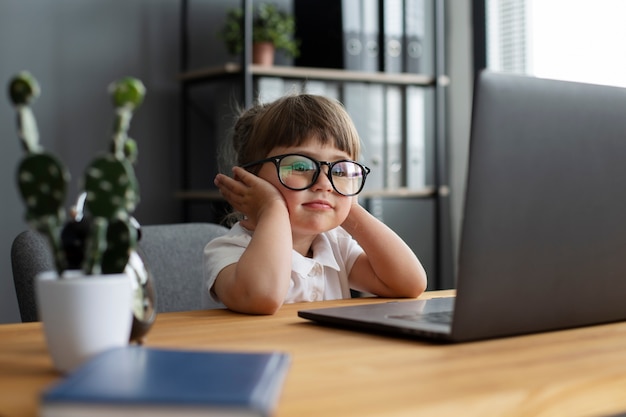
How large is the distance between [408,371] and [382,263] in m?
0.69

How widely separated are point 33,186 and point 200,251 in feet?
3.12

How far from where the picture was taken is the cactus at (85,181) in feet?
1.99

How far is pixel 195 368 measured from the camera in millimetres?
568

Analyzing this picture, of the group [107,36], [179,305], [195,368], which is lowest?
[179,305]

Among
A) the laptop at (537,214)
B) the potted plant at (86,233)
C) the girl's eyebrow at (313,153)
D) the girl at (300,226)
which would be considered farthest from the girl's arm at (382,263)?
the potted plant at (86,233)

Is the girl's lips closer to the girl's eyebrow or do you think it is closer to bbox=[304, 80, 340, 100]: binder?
the girl's eyebrow

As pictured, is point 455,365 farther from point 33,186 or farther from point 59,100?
point 59,100

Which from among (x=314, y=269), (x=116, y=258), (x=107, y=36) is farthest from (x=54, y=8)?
(x=116, y=258)

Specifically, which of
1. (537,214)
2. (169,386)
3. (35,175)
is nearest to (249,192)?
(537,214)

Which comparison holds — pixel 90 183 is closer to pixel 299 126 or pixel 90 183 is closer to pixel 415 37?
pixel 299 126

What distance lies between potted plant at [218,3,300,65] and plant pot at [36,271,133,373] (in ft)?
6.83

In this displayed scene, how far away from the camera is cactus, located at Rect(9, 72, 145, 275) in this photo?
1.99 ft

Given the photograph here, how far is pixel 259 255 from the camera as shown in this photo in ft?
Answer: 3.88

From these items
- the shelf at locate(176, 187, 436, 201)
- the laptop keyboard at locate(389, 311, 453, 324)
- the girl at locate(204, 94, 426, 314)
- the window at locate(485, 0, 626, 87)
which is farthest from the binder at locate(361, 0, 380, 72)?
the laptop keyboard at locate(389, 311, 453, 324)
